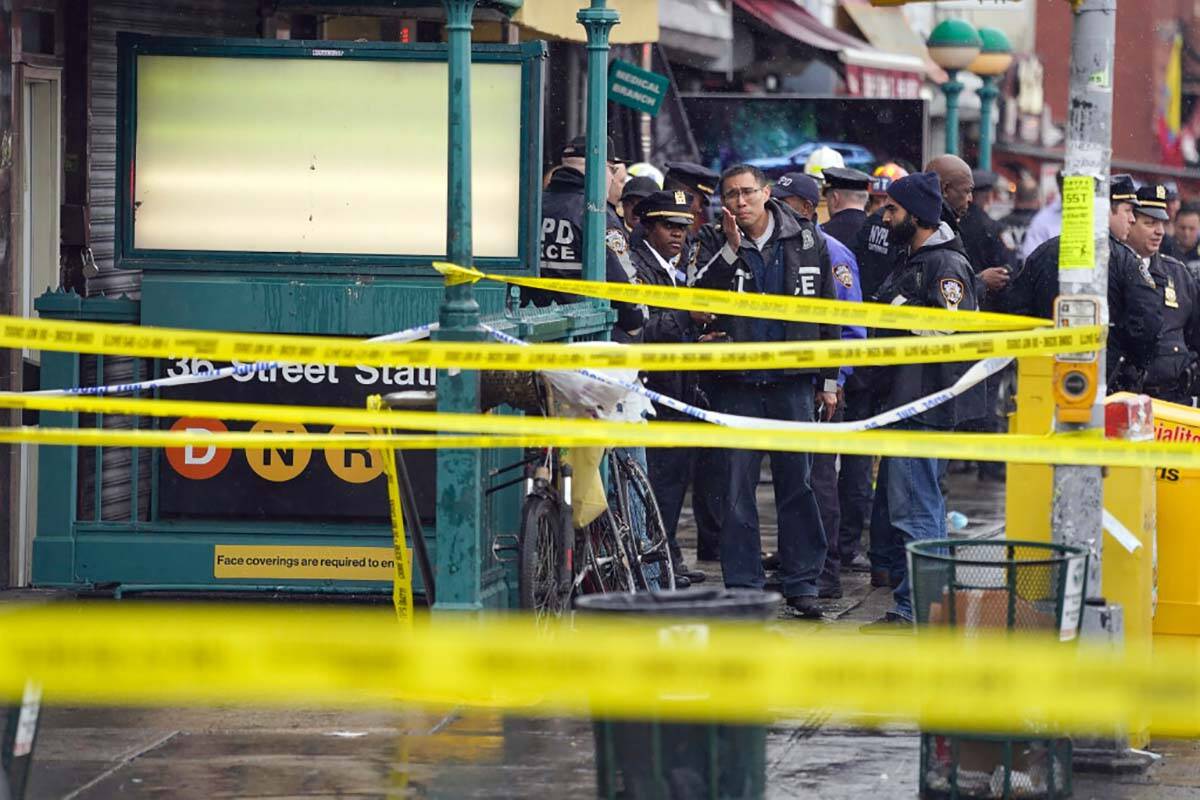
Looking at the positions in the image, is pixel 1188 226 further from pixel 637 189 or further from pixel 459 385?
pixel 459 385

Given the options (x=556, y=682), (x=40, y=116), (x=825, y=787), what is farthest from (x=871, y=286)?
(x=556, y=682)

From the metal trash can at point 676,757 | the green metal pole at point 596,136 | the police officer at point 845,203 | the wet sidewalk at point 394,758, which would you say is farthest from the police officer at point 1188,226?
the metal trash can at point 676,757

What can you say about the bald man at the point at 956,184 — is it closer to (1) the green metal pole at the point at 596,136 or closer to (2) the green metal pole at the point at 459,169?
(1) the green metal pole at the point at 596,136

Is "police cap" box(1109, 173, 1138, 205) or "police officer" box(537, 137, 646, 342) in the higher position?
"police cap" box(1109, 173, 1138, 205)

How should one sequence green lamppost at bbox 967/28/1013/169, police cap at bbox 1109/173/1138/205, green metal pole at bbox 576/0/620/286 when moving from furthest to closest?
green lamppost at bbox 967/28/1013/169 → police cap at bbox 1109/173/1138/205 → green metal pole at bbox 576/0/620/286

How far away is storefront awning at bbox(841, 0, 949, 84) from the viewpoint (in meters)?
29.1

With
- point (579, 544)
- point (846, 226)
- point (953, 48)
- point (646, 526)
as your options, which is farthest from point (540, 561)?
point (953, 48)

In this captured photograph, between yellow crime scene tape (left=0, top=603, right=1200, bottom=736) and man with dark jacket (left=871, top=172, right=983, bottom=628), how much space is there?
296cm

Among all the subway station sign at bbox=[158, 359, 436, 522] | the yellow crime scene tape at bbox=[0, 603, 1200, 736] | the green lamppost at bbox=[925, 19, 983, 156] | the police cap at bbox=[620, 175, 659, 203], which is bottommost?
the yellow crime scene tape at bbox=[0, 603, 1200, 736]

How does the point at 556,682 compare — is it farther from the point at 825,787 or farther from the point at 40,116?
the point at 40,116

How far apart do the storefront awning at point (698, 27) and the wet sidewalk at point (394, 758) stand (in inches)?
530

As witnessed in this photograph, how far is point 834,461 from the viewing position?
35.9 feet

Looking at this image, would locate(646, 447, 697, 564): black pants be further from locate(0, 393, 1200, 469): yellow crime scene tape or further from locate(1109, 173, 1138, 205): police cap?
locate(0, 393, 1200, 469): yellow crime scene tape

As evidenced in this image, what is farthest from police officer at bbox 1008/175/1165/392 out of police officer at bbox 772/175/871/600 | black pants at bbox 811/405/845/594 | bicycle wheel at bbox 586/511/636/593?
bicycle wheel at bbox 586/511/636/593
